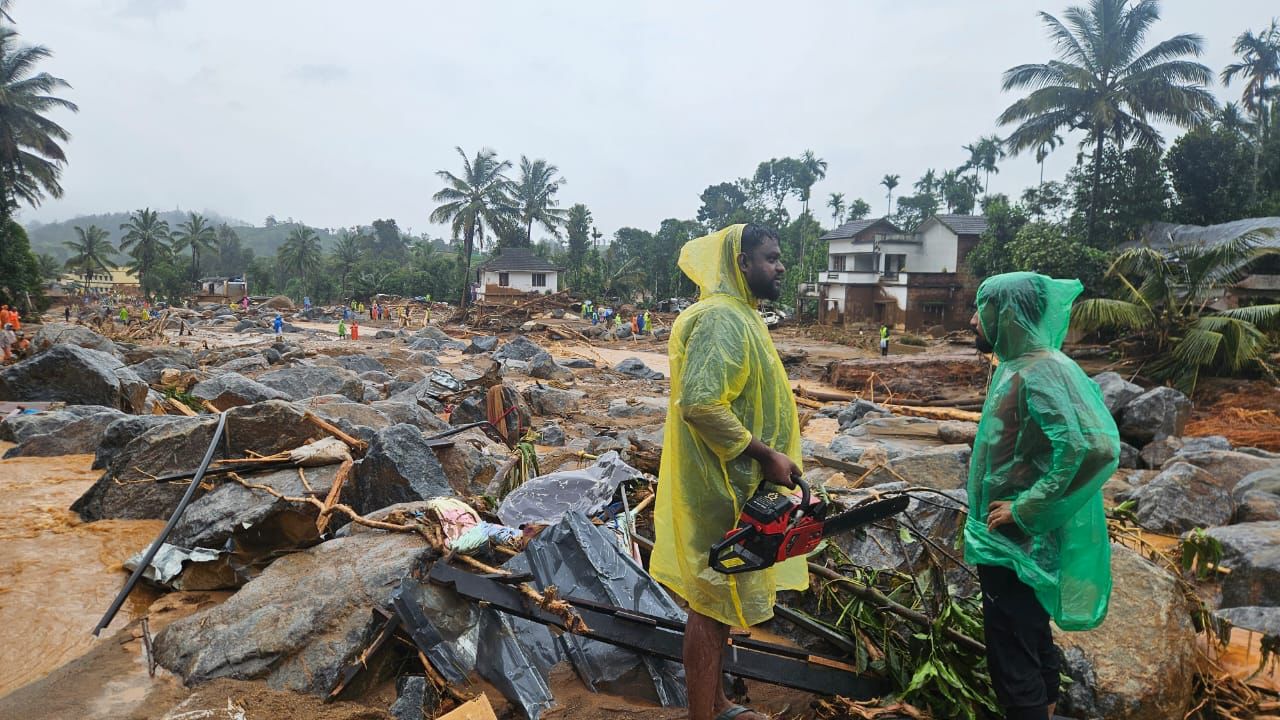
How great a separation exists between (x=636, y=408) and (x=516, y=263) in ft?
104

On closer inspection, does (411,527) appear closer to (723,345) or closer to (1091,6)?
(723,345)

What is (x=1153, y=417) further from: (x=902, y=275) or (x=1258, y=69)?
(x=1258, y=69)

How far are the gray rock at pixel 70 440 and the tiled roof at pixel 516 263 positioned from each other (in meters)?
35.8

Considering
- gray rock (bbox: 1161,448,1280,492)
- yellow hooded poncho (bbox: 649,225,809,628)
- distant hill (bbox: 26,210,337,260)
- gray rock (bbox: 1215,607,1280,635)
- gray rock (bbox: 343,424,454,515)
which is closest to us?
yellow hooded poncho (bbox: 649,225,809,628)

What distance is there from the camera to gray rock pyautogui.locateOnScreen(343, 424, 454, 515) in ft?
13.8

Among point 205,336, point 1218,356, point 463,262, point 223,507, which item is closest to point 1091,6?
point 1218,356

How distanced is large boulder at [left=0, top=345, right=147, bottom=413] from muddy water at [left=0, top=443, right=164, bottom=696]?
2.97 meters

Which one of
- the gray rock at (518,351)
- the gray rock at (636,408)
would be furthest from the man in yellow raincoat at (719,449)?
the gray rock at (518,351)

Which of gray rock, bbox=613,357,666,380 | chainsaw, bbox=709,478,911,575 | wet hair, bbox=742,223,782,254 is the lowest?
gray rock, bbox=613,357,666,380

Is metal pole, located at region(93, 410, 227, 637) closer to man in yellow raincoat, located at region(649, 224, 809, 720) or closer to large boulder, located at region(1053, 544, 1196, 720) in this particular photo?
man in yellow raincoat, located at region(649, 224, 809, 720)

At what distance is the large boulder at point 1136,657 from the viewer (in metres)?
2.54

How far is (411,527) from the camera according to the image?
11.0 ft

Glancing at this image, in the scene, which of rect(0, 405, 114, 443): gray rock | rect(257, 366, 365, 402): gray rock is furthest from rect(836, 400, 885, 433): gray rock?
rect(0, 405, 114, 443): gray rock

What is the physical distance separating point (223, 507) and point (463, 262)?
152 ft
